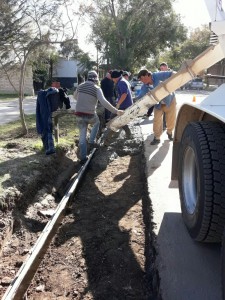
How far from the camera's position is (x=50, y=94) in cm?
691

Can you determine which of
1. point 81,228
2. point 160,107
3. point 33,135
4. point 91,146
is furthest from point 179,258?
point 33,135

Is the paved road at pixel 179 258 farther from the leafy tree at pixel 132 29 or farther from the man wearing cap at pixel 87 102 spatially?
the leafy tree at pixel 132 29

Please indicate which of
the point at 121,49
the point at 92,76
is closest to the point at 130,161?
the point at 92,76

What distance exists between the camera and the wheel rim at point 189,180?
3.64m

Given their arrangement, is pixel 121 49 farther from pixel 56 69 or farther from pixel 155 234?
pixel 155 234

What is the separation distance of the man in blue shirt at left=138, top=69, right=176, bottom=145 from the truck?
12.3 feet

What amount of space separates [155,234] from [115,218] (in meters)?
1.17

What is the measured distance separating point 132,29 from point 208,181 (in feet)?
103

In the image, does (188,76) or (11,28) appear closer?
(188,76)

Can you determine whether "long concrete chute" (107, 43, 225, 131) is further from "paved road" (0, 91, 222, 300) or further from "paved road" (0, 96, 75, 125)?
"paved road" (0, 96, 75, 125)

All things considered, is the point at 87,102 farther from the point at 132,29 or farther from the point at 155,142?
the point at 132,29

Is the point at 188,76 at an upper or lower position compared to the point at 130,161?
upper

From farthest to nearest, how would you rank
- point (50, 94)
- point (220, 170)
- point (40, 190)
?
point (50, 94)
point (40, 190)
point (220, 170)

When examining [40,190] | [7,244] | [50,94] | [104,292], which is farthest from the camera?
[50,94]
